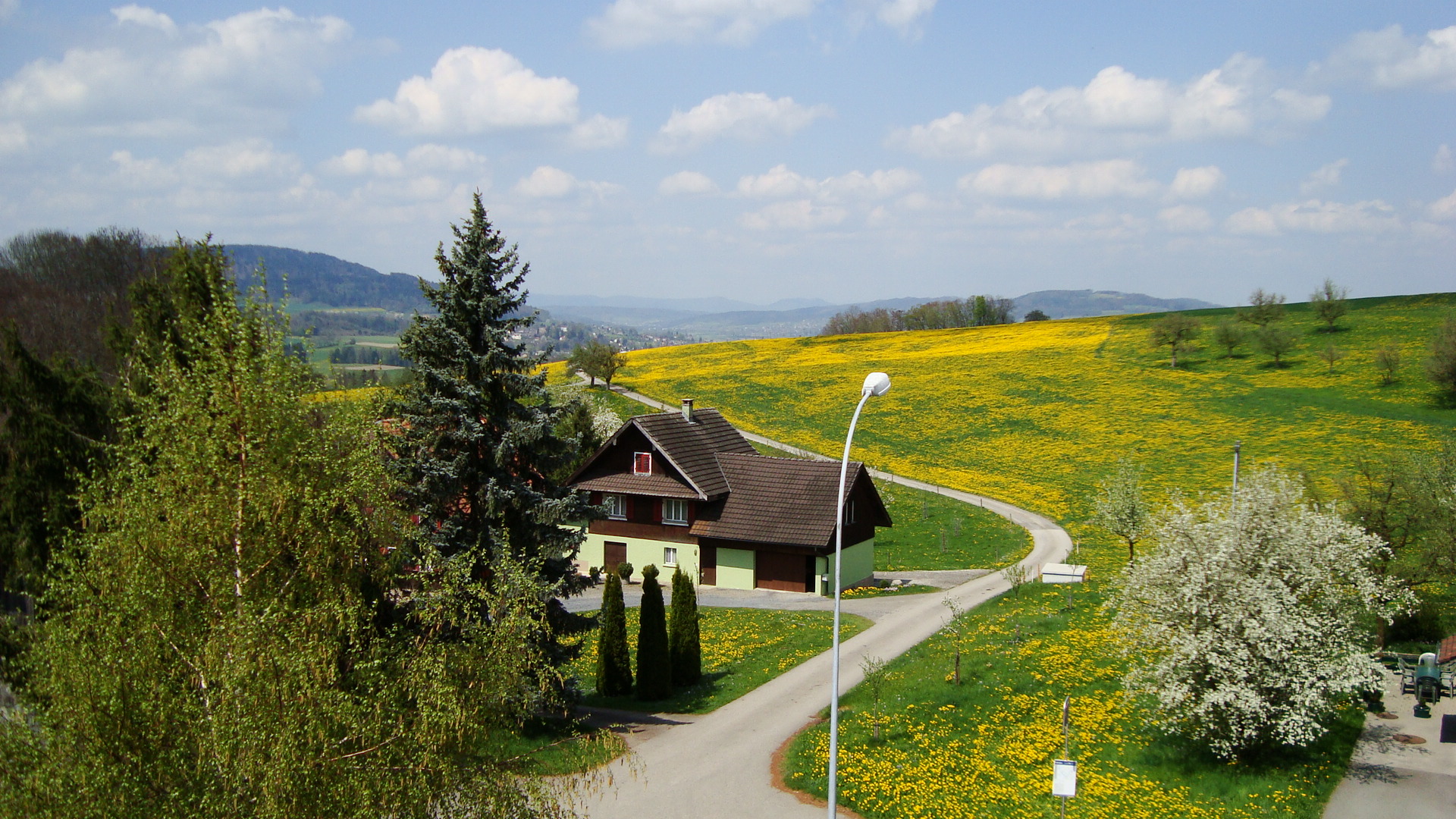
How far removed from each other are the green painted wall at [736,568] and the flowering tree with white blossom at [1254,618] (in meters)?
22.5

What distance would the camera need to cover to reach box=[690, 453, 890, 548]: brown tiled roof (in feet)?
129

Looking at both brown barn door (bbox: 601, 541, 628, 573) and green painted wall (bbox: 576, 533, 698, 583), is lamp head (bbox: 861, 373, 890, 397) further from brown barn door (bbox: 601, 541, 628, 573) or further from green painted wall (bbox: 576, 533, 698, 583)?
brown barn door (bbox: 601, 541, 628, 573)

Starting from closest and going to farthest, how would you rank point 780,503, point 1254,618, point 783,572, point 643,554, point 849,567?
1. point 1254,618
2. point 849,567
3. point 783,572
4. point 780,503
5. point 643,554

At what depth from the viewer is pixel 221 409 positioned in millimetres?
10133

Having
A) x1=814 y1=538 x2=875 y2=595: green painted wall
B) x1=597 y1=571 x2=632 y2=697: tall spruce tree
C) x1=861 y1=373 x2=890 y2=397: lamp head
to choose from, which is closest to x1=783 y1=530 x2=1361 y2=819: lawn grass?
x1=597 y1=571 x2=632 y2=697: tall spruce tree

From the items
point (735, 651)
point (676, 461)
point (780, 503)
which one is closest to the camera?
point (735, 651)

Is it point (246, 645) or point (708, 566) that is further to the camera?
point (708, 566)

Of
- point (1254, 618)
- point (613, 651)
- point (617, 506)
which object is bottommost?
point (613, 651)

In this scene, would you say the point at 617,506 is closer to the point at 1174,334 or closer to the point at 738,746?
the point at 738,746

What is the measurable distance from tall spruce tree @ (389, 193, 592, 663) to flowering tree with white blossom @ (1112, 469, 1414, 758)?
1326cm

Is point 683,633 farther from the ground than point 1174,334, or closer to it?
closer to it

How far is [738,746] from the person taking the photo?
21734 mm

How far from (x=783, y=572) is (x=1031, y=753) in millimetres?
21340

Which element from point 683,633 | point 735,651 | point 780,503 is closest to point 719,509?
point 780,503
